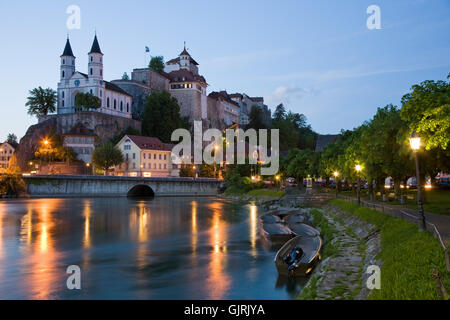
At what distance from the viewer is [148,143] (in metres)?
117

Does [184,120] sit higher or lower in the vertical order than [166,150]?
higher

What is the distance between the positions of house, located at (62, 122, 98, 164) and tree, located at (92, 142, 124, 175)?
9874mm

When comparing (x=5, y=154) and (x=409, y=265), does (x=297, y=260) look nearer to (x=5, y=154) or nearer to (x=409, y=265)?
(x=409, y=265)

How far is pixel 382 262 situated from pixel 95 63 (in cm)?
12362

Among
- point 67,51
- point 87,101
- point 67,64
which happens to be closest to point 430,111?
point 87,101

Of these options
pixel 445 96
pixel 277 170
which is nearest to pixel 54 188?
pixel 277 170

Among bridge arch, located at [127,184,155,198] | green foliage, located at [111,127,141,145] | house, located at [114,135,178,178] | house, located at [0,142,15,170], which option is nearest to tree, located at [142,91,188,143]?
green foliage, located at [111,127,141,145]

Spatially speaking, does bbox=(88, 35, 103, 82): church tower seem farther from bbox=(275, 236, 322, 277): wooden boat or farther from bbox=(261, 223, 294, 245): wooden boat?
bbox=(275, 236, 322, 277): wooden boat

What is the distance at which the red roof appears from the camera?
114m

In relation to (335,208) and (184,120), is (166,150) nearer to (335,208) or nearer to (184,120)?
(184,120)

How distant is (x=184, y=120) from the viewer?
15038 centimetres

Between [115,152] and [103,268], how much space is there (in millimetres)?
84472
